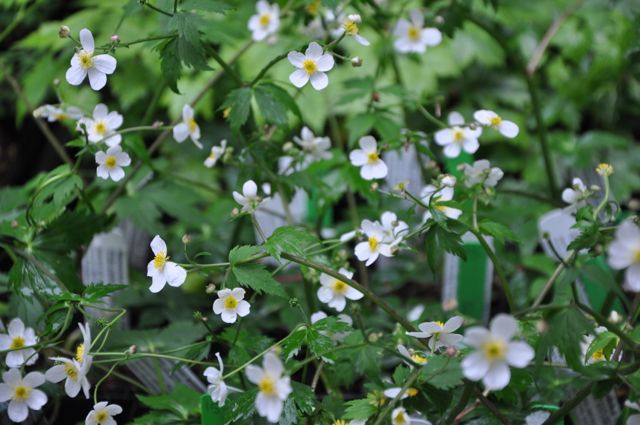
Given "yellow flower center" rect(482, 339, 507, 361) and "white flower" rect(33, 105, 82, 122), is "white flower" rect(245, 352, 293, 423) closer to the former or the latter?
"yellow flower center" rect(482, 339, 507, 361)

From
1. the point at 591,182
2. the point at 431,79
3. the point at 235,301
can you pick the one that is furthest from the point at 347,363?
the point at 431,79

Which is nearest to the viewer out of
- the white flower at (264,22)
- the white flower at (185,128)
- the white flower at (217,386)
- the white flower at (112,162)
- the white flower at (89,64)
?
the white flower at (217,386)

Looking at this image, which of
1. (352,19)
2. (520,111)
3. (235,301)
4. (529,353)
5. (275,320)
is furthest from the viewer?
(520,111)

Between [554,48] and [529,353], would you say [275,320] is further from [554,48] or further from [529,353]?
[554,48]

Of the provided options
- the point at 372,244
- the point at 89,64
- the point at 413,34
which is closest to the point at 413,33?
the point at 413,34

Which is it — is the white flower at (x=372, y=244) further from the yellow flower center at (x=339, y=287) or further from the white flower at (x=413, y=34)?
the white flower at (x=413, y=34)

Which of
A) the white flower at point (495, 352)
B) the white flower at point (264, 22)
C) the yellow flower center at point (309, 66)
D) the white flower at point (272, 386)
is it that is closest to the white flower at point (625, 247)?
the white flower at point (495, 352)
